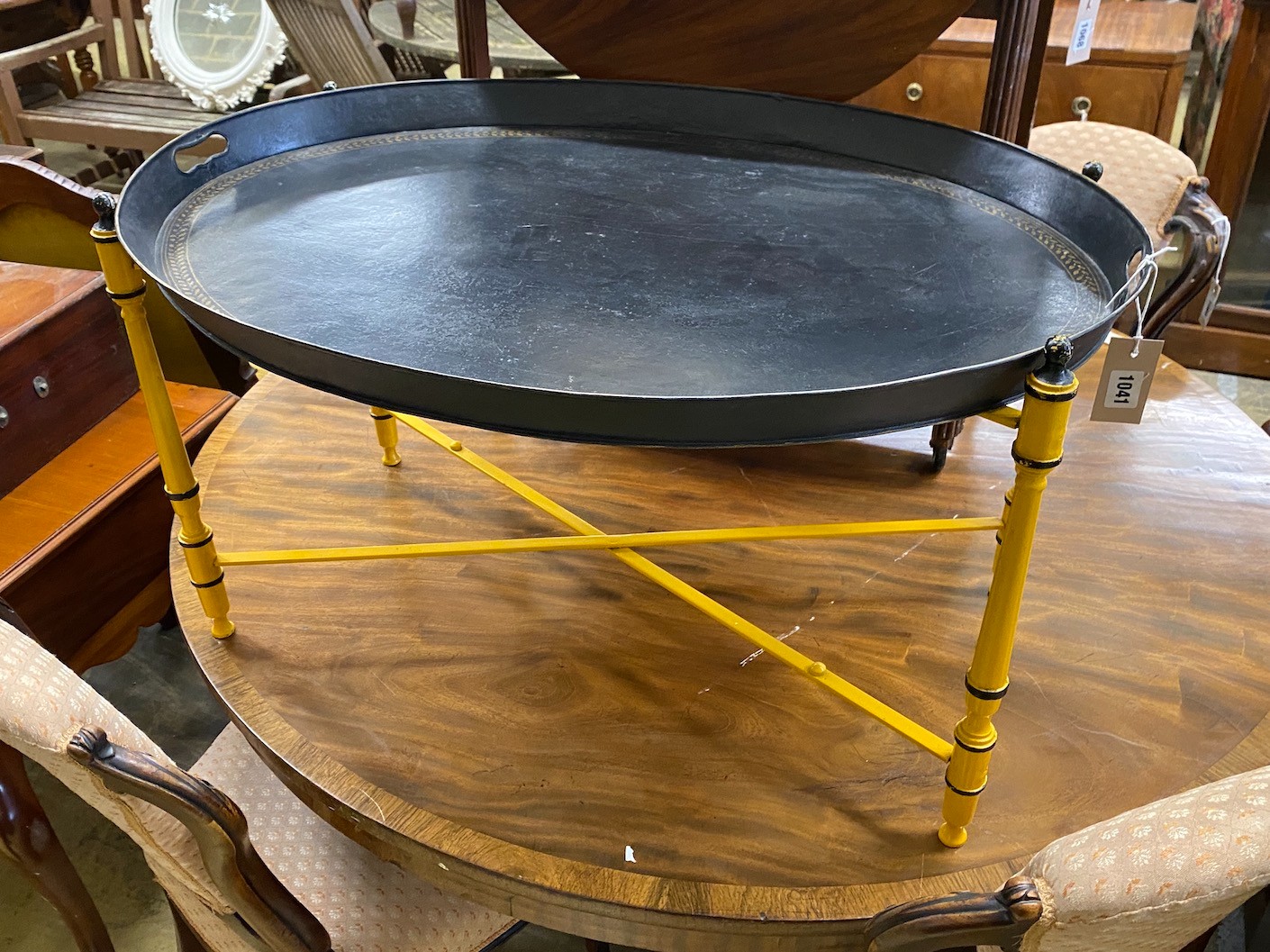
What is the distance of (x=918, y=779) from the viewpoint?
106 cm

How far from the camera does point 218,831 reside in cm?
88

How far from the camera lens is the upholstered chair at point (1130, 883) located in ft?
2.17

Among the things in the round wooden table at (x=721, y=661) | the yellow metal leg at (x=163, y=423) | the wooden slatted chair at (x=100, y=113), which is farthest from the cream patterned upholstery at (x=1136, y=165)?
the wooden slatted chair at (x=100, y=113)

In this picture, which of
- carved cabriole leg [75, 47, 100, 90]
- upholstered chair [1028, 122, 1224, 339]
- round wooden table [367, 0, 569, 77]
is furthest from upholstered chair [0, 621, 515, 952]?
carved cabriole leg [75, 47, 100, 90]

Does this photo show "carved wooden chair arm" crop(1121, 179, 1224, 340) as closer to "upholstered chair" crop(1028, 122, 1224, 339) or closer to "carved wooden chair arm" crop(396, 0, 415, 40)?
"upholstered chair" crop(1028, 122, 1224, 339)

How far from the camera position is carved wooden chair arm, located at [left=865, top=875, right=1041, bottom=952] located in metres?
0.68

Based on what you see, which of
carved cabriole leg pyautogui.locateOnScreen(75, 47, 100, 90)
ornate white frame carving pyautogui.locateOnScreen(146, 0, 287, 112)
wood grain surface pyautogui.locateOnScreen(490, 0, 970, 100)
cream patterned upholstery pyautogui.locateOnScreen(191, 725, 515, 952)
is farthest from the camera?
carved cabriole leg pyautogui.locateOnScreen(75, 47, 100, 90)

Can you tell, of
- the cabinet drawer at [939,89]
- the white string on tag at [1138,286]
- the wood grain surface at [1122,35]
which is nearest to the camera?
the white string on tag at [1138,286]

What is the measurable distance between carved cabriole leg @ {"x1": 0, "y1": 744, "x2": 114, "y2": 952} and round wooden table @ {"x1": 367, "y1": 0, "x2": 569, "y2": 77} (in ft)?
8.49

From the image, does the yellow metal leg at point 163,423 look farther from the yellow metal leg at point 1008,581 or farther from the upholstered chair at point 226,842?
the yellow metal leg at point 1008,581

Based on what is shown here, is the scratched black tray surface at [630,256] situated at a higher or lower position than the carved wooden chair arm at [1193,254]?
higher

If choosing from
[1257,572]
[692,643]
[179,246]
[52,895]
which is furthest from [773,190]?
[52,895]

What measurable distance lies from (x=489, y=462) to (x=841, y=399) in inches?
34.2

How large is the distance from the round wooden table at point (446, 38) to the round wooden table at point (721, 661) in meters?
2.13
